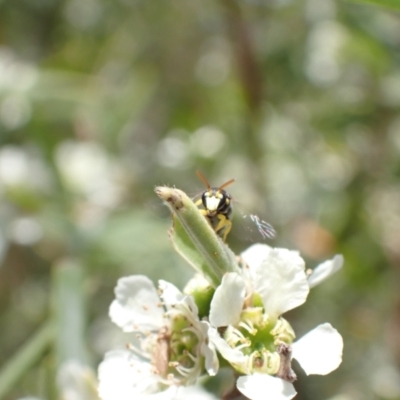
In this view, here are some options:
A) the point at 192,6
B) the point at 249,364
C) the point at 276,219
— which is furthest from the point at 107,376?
the point at 192,6

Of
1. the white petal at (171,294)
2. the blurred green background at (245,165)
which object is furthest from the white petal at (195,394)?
the blurred green background at (245,165)

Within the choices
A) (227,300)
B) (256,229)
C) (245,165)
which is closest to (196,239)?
(227,300)

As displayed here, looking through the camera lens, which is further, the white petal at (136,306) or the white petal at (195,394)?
the white petal at (195,394)

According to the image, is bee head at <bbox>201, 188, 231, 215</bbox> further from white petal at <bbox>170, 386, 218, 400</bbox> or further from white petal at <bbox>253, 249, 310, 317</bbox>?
white petal at <bbox>170, 386, 218, 400</bbox>

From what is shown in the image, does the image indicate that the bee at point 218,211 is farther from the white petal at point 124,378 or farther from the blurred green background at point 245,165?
the blurred green background at point 245,165

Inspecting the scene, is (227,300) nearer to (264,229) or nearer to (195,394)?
(264,229)
